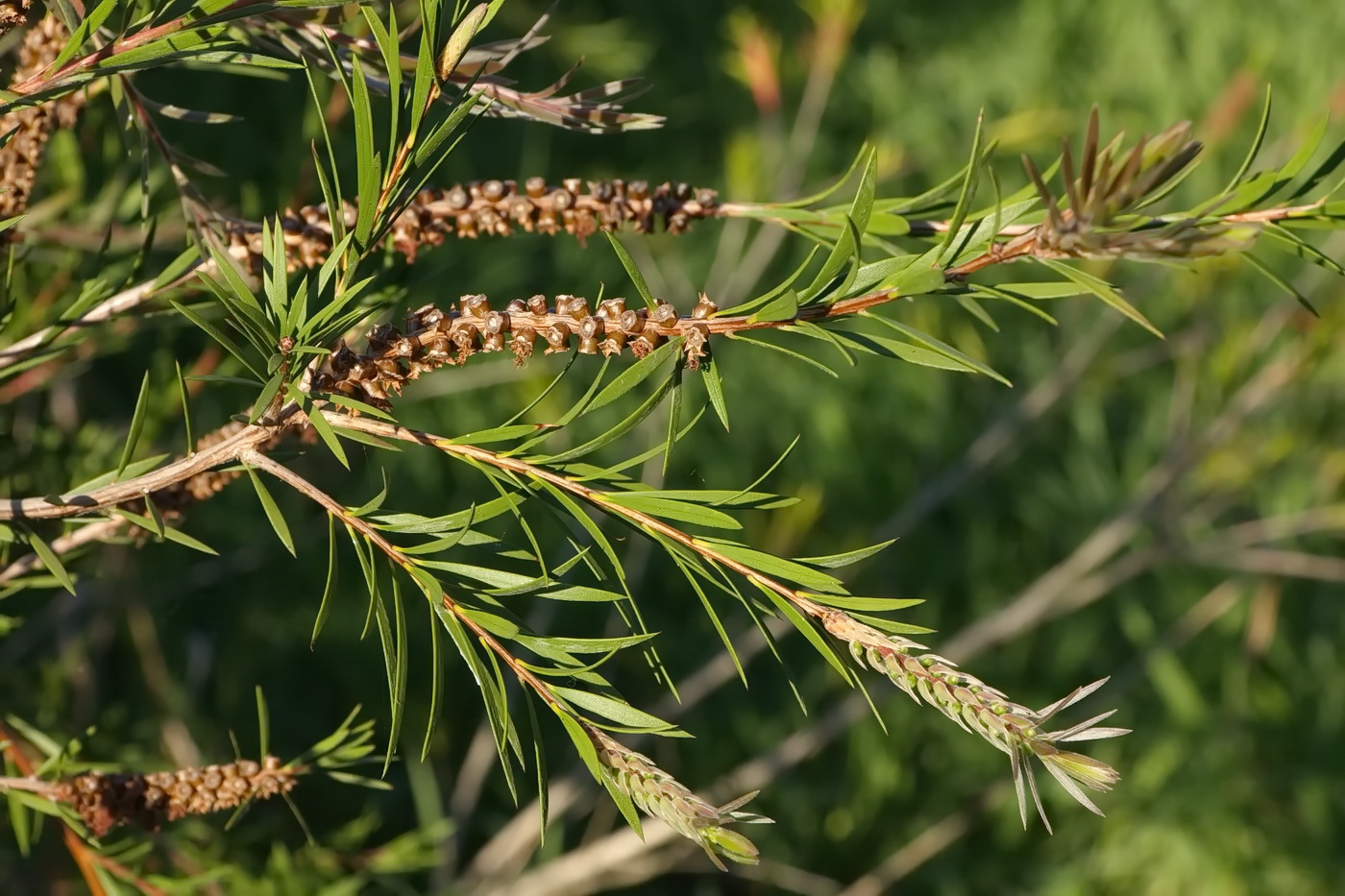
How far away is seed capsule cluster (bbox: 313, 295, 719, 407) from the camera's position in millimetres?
294

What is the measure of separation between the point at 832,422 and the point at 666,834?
0.60 metres

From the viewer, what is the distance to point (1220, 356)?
3.32ft

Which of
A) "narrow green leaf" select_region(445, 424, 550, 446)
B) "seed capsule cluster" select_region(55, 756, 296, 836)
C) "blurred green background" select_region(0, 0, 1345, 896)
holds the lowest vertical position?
"blurred green background" select_region(0, 0, 1345, 896)

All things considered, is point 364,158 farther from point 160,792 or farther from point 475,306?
point 160,792

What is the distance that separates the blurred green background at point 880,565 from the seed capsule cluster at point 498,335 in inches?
21.2

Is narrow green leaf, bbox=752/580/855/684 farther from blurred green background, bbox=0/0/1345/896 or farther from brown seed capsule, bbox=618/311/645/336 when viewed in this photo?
blurred green background, bbox=0/0/1345/896

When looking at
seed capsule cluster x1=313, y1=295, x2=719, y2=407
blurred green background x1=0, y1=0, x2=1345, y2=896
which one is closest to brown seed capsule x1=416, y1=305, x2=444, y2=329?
seed capsule cluster x1=313, y1=295, x2=719, y2=407

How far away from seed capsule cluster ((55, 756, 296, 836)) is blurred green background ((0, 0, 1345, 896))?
0.38 meters

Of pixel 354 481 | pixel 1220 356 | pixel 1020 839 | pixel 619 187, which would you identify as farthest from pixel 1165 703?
pixel 619 187

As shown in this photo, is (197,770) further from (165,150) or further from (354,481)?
(354,481)

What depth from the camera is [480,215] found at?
376 millimetres

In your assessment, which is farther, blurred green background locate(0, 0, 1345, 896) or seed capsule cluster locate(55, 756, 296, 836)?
blurred green background locate(0, 0, 1345, 896)

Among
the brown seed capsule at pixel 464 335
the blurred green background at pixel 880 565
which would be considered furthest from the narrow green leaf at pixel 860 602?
the blurred green background at pixel 880 565

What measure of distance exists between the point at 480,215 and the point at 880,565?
3.08ft
